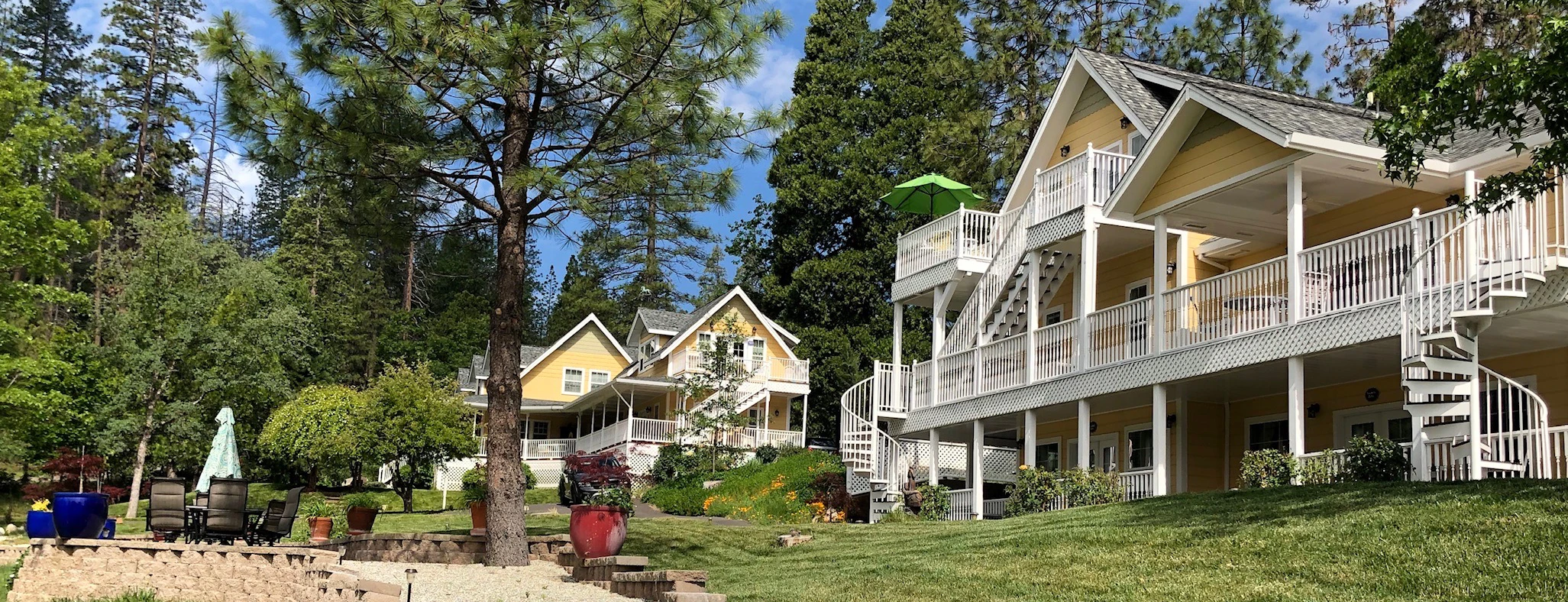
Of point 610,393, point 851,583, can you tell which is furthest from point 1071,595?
point 610,393

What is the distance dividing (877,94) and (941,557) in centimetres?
3485

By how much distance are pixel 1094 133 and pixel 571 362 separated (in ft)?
96.4

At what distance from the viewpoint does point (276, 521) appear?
13352 mm

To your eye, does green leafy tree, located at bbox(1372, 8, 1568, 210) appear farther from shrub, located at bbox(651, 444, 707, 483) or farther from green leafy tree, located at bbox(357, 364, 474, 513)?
shrub, located at bbox(651, 444, 707, 483)

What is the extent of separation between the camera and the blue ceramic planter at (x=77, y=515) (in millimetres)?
11336

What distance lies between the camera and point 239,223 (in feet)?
262

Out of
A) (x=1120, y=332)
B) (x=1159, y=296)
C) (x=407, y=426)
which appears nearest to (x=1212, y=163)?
(x=1159, y=296)

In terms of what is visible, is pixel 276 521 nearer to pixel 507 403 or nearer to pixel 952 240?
pixel 507 403

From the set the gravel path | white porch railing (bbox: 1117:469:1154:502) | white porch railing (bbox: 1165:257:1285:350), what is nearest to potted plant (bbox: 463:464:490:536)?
the gravel path

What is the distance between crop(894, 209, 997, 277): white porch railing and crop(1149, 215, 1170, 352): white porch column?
228 inches

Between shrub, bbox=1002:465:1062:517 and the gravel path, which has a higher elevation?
shrub, bbox=1002:465:1062:517

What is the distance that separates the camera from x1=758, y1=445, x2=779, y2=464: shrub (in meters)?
38.2

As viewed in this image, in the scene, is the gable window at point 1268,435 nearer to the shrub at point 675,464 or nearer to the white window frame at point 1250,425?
the white window frame at point 1250,425

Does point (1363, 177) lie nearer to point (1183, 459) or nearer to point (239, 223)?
point (1183, 459)
